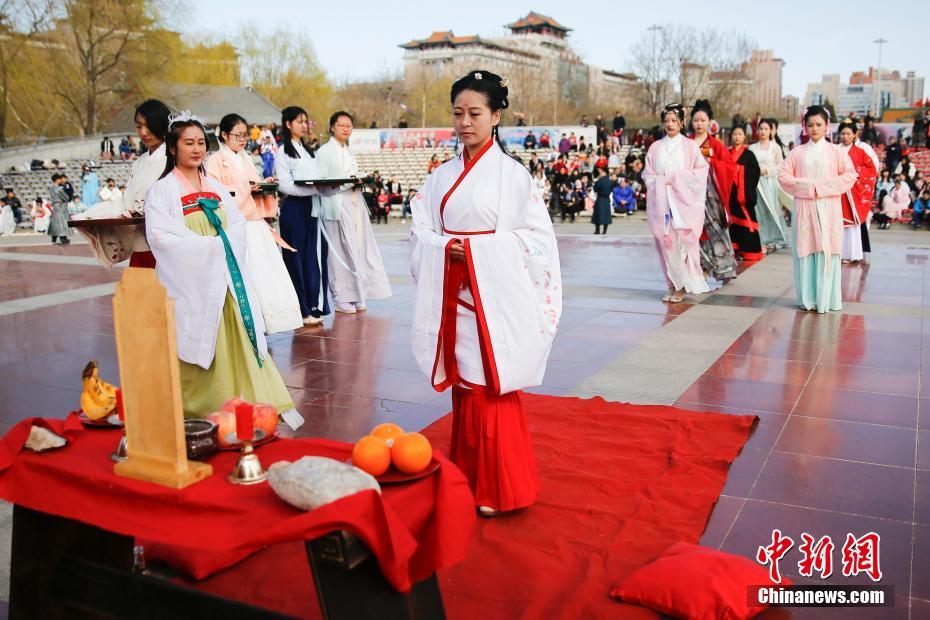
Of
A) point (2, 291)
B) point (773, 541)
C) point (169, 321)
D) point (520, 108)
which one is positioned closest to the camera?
point (169, 321)

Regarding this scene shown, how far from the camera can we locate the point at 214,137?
634 centimetres

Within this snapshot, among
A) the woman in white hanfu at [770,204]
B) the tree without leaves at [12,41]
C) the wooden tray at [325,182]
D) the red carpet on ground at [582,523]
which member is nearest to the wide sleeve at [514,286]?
the red carpet on ground at [582,523]

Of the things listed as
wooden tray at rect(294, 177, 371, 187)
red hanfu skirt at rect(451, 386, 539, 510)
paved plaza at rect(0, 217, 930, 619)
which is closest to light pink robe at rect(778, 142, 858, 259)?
paved plaza at rect(0, 217, 930, 619)

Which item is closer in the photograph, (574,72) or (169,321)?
(169,321)

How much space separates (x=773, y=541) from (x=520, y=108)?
182 feet

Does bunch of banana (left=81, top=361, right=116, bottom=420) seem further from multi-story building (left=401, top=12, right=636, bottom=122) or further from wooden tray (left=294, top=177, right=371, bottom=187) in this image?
multi-story building (left=401, top=12, right=636, bottom=122)

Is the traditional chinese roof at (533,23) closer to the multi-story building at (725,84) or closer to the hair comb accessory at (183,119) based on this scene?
the multi-story building at (725,84)

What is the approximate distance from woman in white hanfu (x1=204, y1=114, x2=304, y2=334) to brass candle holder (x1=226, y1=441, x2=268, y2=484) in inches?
159

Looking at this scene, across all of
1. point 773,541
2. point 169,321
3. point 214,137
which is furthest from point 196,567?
point 214,137

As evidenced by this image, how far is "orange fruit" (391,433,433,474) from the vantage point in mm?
2219

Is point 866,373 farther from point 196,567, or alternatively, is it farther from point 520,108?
point 520,108

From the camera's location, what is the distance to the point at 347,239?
7.75m

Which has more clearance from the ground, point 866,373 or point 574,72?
point 574,72

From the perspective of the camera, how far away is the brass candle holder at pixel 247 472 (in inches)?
85.6
